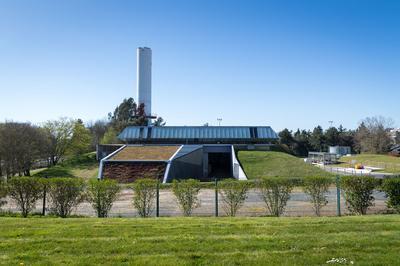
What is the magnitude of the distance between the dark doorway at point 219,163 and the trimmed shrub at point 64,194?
123ft

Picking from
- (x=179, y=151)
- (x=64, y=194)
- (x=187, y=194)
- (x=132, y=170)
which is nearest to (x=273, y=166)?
(x=179, y=151)

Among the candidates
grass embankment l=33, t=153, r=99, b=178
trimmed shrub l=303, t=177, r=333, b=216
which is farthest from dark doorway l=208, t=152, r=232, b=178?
trimmed shrub l=303, t=177, r=333, b=216

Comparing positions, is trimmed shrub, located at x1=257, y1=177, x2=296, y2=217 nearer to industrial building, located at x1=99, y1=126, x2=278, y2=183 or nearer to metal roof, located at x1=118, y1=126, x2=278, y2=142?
industrial building, located at x1=99, y1=126, x2=278, y2=183

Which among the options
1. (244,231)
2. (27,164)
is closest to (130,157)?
(27,164)

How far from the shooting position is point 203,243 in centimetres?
662

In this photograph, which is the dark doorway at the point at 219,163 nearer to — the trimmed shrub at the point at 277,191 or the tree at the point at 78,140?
the tree at the point at 78,140

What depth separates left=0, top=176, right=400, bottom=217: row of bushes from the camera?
13.1m

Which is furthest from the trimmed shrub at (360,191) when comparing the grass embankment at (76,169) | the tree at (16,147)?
the tree at (16,147)

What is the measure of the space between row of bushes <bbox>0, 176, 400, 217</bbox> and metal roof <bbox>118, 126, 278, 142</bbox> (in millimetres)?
41561

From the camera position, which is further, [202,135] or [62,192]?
[202,135]

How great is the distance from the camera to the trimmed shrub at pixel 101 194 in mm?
13172

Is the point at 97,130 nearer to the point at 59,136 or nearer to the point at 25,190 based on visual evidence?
the point at 59,136

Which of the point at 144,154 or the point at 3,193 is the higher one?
the point at 144,154

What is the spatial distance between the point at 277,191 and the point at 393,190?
3.82 m
